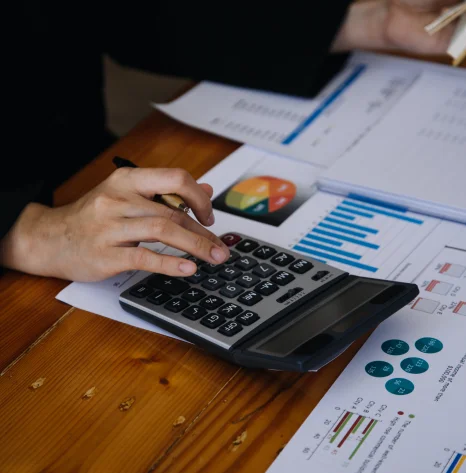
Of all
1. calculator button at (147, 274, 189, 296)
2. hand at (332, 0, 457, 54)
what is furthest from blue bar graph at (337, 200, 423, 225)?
hand at (332, 0, 457, 54)

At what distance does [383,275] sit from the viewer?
69cm

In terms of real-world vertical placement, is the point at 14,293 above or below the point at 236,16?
below

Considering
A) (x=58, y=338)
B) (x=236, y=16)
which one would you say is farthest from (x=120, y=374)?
(x=236, y=16)

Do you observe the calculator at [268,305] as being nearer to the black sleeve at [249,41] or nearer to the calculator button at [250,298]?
the calculator button at [250,298]

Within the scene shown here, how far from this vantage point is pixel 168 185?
0.69 m

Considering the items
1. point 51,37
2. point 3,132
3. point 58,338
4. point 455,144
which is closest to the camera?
point 58,338

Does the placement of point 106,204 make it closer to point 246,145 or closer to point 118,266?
point 118,266

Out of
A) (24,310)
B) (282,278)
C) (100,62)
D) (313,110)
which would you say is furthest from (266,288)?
(100,62)

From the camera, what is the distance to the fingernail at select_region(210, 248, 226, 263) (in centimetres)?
66

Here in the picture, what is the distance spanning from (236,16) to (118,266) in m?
0.55

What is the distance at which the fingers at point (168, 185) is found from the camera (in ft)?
2.27

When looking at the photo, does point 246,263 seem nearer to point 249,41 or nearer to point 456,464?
point 456,464

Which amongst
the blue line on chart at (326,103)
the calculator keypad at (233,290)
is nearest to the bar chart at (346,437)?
the calculator keypad at (233,290)

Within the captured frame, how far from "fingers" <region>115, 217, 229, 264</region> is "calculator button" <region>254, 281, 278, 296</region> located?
40mm
